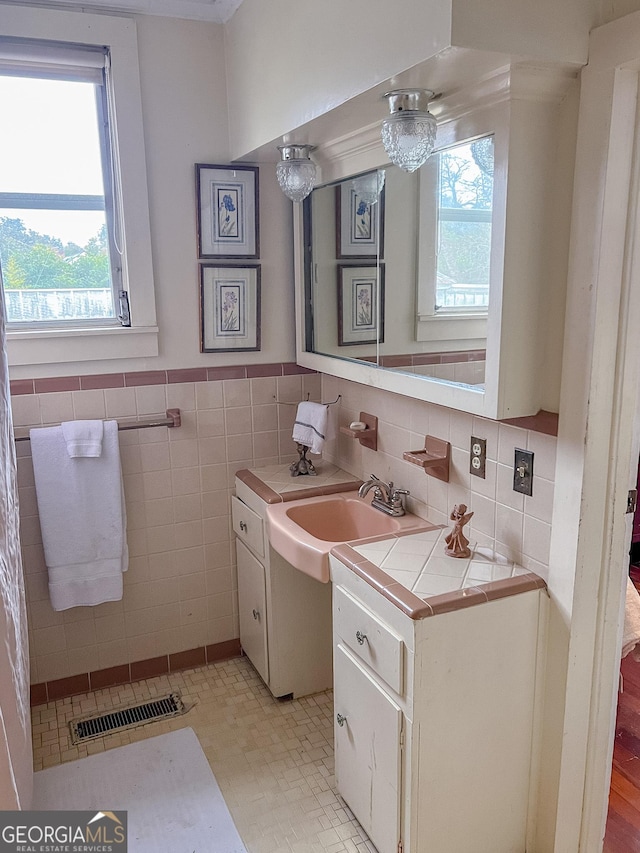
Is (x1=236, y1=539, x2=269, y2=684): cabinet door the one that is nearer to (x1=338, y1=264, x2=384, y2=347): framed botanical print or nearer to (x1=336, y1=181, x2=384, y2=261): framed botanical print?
(x1=338, y1=264, x2=384, y2=347): framed botanical print

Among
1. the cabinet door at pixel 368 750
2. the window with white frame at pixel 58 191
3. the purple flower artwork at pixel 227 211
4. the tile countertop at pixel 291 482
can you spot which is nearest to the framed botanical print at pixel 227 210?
the purple flower artwork at pixel 227 211

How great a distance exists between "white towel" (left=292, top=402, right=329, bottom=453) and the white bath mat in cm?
110

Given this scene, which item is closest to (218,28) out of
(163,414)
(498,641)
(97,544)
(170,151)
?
(170,151)

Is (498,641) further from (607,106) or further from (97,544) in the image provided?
(97,544)

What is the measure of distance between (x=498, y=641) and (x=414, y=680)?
0.24 meters

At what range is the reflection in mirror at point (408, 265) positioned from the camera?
162cm

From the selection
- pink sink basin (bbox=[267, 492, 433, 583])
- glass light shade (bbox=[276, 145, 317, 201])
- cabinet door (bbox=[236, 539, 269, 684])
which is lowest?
cabinet door (bbox=[236, 539, 269, 684])

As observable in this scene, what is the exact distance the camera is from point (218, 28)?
2.36 m

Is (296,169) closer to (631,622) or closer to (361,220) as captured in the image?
(361,220)

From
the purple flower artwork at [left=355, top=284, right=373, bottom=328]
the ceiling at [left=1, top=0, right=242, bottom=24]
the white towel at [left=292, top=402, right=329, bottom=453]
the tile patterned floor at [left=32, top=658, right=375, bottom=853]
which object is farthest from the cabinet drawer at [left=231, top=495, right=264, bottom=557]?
the ceiling at [left=1, top=0, right=242, bottom=24]

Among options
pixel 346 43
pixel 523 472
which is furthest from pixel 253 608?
pixel 346 43

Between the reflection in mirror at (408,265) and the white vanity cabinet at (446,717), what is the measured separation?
594mm

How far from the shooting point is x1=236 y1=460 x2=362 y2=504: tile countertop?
238cm

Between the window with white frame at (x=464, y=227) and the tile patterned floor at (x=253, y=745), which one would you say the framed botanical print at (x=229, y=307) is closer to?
the window with white frame at (x=464, y=227)
